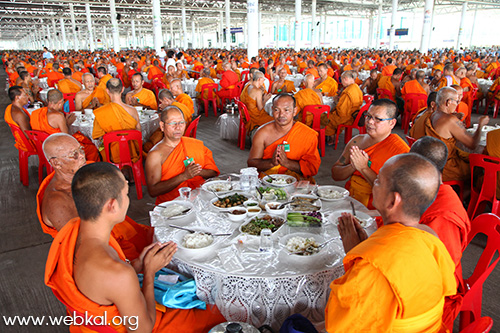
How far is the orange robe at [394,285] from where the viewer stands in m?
1.15

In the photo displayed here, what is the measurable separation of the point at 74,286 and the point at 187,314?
58 centimetres

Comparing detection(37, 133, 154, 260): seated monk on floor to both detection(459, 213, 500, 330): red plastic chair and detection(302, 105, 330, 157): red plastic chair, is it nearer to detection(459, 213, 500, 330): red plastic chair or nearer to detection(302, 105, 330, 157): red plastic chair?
detection(459, 213, 500, 330): red plastic chair

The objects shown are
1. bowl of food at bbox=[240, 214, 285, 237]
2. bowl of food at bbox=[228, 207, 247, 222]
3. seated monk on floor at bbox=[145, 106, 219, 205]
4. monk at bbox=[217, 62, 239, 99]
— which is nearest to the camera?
bowl of food at bbox=[240, 214, 285, 237]

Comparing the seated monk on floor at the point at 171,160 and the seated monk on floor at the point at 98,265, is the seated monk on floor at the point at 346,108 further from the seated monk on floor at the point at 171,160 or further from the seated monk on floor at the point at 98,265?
the seated monk on floor at the point at 98,265

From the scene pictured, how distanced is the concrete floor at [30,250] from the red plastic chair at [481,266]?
60 cm

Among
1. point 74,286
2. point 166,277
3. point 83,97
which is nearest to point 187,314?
point 166,277

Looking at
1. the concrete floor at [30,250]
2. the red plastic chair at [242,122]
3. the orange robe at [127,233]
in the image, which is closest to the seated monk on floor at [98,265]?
the orange robe at [127,233]

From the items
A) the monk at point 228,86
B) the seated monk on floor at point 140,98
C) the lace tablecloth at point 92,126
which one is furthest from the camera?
the monk at point 228,86

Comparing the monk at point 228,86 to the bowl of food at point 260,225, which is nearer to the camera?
the bowl of food at point 260,225

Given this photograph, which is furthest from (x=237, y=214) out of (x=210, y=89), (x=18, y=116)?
(x=210, y=89)

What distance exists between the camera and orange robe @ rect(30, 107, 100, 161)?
171 inches

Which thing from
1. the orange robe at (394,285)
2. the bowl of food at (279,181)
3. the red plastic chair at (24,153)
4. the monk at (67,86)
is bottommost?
the red plastic chair at (24,153)

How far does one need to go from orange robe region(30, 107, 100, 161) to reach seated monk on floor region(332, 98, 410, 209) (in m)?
3.19

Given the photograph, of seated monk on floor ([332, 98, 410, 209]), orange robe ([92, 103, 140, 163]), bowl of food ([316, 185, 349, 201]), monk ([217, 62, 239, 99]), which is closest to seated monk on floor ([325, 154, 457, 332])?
bowl of food ([316, 185, 349, 201])
